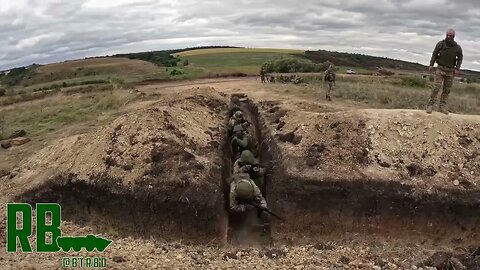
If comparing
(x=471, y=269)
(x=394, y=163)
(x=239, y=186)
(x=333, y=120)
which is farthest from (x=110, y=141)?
(x=471, y=269)

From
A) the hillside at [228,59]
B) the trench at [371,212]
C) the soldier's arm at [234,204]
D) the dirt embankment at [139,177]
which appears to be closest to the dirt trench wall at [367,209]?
the trench at [371,212]

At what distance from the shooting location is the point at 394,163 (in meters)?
12.1

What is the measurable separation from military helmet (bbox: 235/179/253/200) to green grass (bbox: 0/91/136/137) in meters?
9.22

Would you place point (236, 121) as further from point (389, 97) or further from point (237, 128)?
point (389, 97)

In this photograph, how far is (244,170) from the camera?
1355 centimetres

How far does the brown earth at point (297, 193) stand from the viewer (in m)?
10.4

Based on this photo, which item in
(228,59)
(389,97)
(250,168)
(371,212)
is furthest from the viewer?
(228,59)

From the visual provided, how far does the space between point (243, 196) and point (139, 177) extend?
2391 mm

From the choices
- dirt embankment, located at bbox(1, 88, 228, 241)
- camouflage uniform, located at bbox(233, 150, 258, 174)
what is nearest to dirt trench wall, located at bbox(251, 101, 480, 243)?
camouflage uniform, located at bbox(233, 150, 258, 174)

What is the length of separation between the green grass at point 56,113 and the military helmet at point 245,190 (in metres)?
9.22

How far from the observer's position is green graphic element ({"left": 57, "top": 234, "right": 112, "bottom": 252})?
33.4ft

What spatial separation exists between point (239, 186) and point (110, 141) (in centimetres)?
360

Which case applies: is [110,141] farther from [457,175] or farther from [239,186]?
[457,175]

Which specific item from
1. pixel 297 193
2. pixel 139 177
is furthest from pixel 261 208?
pixel 139 177
